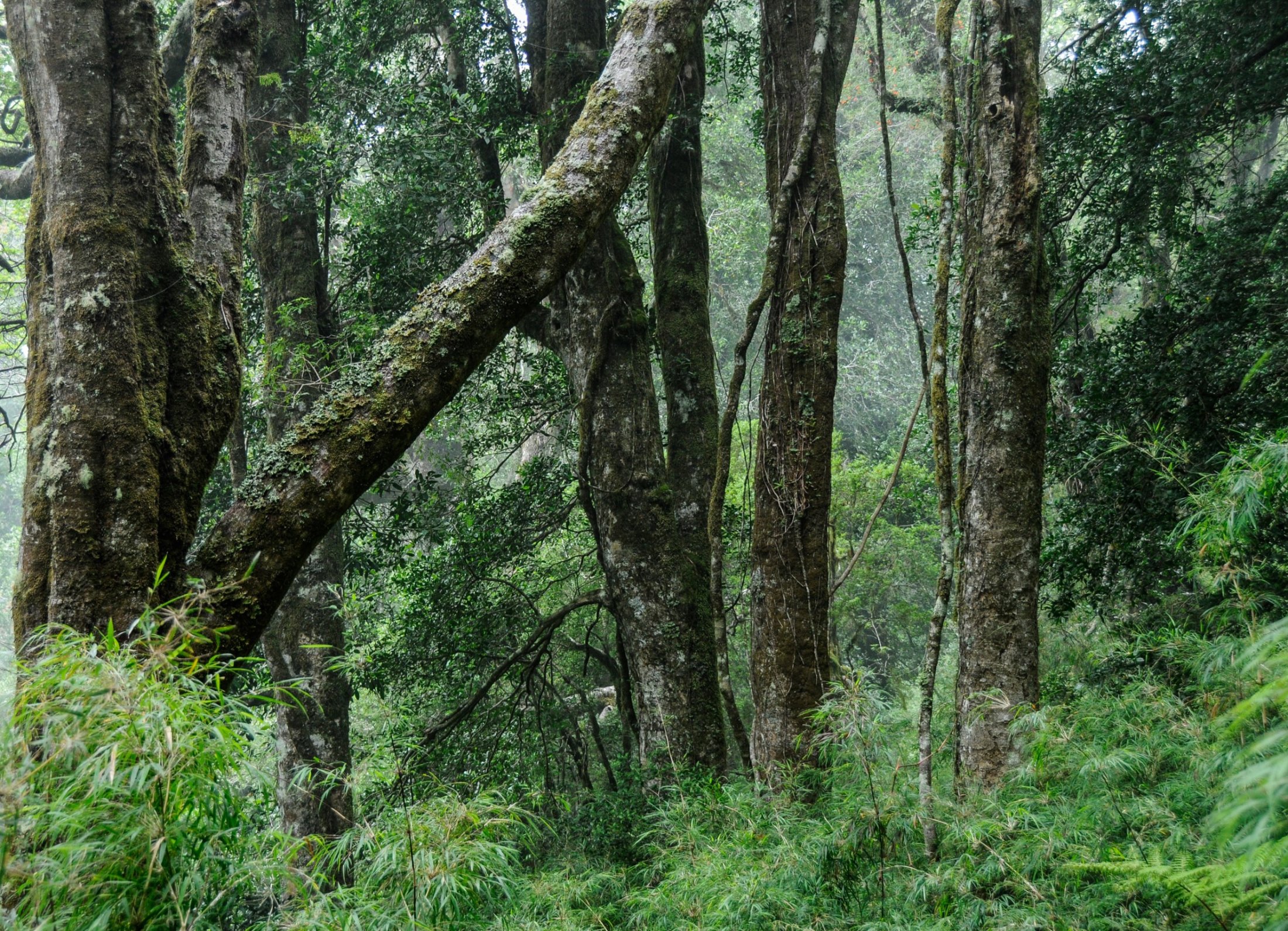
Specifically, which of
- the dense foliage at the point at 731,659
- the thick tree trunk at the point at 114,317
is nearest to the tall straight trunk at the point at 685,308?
the dense foliage at the point at 731,659

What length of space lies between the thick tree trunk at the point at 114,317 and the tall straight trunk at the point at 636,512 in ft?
8.39

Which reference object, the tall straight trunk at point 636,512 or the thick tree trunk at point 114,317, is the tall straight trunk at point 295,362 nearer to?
the tall straight trunk at point 636,512

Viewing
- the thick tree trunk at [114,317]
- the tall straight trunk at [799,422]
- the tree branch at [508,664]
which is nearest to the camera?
the thick tree trunk at [114,317]

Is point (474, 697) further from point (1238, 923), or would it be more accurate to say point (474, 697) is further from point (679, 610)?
point (1238, 923)

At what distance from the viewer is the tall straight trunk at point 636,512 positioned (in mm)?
5012

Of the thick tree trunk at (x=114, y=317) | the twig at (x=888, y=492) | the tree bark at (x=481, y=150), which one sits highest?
the tree bark at (x=481, y=150)

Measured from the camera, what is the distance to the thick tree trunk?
8.03ft


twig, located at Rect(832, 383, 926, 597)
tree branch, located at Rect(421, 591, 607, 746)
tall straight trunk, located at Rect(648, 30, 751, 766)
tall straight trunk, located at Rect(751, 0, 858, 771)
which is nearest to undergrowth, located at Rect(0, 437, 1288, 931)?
tall straight trunk, located at Rect(751, 0, 858, 771)

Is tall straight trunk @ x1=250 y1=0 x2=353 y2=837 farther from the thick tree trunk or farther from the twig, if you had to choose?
the twig

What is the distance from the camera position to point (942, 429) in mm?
3848

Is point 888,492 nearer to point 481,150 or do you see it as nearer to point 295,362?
point 295,362

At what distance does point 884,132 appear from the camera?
4.50 meters

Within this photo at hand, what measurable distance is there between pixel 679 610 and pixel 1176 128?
5167 mm

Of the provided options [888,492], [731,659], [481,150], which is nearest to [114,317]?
[888,492]
